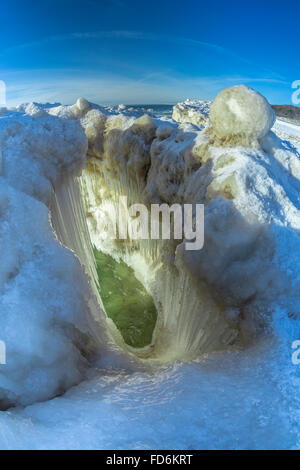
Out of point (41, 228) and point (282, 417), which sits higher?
point (41, 228)

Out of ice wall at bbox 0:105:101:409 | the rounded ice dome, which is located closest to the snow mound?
the rounded ice dome

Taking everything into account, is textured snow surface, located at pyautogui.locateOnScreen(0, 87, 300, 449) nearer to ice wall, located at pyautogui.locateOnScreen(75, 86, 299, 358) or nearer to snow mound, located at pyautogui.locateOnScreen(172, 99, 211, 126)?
ice wall, located at pyautogui.locateOnScreen(75, 86, 299, 358)

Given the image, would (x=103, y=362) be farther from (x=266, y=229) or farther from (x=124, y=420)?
(x=266, y=229)

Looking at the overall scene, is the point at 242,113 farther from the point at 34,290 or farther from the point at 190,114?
the point at 190,114

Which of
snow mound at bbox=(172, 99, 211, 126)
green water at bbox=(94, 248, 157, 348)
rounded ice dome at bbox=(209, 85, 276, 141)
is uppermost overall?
snow mound at bbox=(172, 99, 211, 126)

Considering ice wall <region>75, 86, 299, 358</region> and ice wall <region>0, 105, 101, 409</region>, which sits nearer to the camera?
ice wall <region>0, 105, 101, 409</region>

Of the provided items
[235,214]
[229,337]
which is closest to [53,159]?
[235,214]
